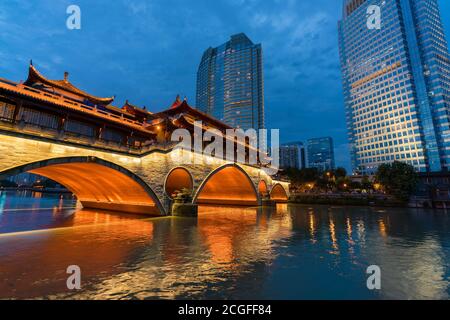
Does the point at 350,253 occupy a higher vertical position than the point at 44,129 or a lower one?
lower

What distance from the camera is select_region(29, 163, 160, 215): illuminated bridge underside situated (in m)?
18.1

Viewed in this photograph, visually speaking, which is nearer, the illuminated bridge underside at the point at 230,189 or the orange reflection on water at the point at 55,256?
the orange reflection on water at the point at 55,256

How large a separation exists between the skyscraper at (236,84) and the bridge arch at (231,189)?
5839 centimetres

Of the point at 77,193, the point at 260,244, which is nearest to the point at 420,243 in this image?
the point at 260,244

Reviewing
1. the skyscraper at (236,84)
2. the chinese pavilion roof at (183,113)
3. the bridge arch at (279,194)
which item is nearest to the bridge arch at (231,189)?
the chinese pavilion roof at (183,113)

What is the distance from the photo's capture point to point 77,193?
27031mm

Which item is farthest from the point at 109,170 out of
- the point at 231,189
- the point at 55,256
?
the point at 231,189

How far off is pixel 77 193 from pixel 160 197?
14.4m

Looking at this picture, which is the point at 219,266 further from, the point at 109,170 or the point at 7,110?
the point at 7,110

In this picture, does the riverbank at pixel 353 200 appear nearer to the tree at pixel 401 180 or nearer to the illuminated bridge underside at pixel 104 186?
the tree at pixel 401 180

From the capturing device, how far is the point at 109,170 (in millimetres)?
17703

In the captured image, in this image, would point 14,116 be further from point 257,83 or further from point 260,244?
point 257,83

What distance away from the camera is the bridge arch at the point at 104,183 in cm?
1661

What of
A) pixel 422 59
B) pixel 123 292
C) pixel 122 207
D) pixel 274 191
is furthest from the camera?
pixel 422 59
